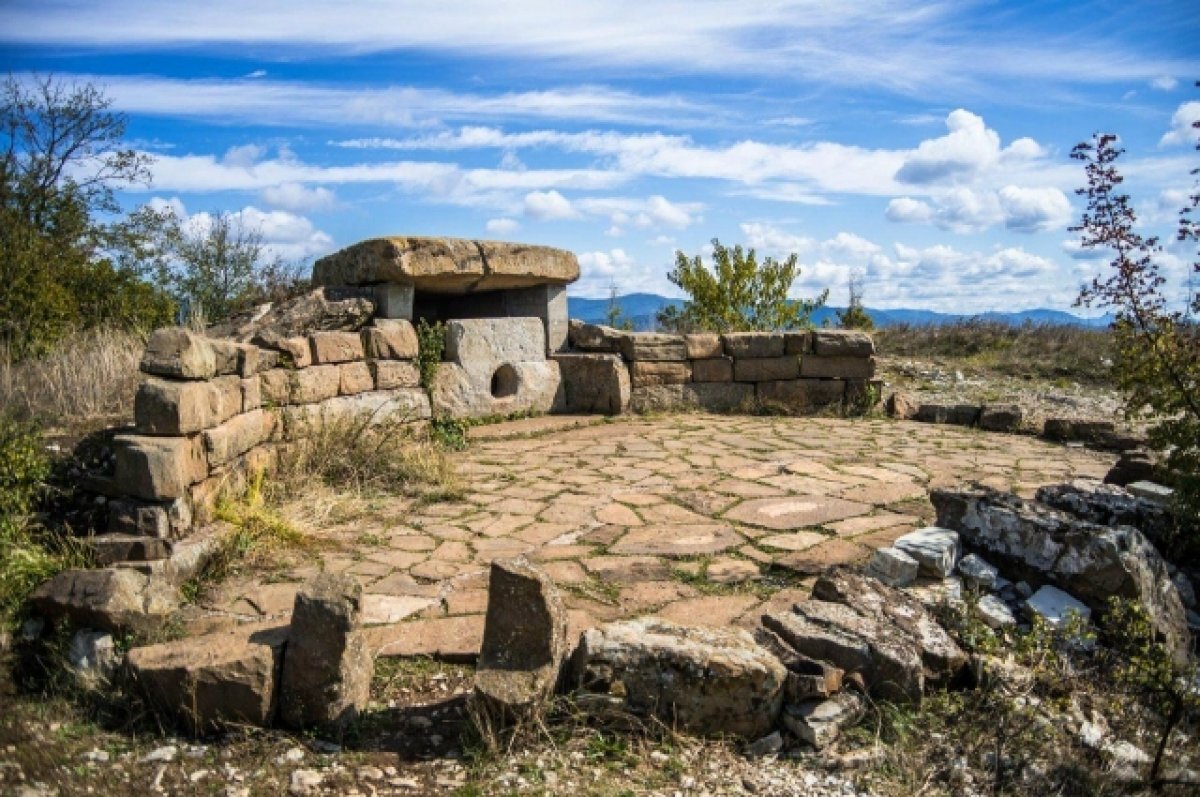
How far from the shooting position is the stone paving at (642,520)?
3.76 meters

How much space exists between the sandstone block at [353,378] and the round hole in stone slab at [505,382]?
1.67 meters

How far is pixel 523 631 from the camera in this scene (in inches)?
115

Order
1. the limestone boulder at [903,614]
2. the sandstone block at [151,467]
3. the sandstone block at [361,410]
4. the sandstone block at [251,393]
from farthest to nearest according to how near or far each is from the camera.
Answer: the sandstone block at [361,410] < the sandstone block at [251,393] < the sandstone block at [151,467] < the limestone boulder at [903,614]

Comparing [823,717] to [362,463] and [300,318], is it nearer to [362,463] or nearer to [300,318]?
[362,463]

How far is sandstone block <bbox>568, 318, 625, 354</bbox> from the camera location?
8984mm

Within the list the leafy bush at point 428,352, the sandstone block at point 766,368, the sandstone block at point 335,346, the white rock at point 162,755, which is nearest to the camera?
the white rock at point 162,755

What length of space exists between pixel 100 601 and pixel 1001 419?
25.4 ft

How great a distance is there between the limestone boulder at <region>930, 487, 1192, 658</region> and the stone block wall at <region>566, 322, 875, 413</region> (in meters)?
5.07

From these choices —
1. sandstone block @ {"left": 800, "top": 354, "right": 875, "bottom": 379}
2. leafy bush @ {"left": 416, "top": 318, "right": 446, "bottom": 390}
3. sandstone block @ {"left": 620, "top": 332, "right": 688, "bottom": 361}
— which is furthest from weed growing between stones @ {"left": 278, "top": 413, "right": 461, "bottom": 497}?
sandstone block @ {"left": 800, "top": 354, "right": 875, "bottom": 379}

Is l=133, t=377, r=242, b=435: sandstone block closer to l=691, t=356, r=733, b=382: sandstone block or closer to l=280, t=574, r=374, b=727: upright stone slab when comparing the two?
l=280, t=574, r=374, b=727: upright stone slab

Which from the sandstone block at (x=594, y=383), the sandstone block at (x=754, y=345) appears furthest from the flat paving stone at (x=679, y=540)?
the sandstone block at (x=754, y=345)

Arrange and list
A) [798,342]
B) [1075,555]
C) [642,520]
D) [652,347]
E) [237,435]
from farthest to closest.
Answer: [798,342], [652,347], [642,520], [237,435], [1075,555]

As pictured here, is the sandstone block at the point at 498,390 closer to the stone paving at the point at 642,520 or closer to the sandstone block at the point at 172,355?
the stone paving at the point at 642,520

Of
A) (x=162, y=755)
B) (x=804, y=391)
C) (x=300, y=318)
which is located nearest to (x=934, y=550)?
(x=162, y=755)
